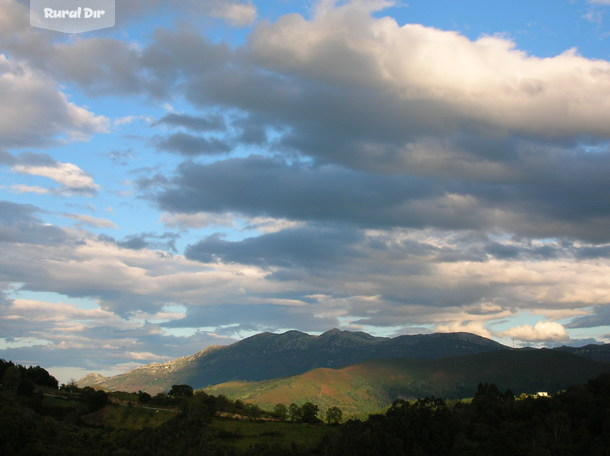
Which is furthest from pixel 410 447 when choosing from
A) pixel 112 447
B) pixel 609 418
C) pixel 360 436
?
pixel 112 447

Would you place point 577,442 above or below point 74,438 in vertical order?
below

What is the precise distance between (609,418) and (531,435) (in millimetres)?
28248

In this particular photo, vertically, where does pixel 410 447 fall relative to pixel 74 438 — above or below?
below

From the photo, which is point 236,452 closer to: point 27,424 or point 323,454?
point 323,454

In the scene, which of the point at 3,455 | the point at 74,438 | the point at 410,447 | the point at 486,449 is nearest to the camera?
the point at 3,455

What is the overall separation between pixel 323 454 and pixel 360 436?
1819 cm

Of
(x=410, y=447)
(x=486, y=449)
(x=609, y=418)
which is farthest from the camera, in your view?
(x=609, y=418)

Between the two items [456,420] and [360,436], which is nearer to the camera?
[360,436]

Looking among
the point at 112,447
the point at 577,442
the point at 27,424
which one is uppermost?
the point at 27,424

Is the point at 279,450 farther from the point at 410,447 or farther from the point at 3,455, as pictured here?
the point at 3,455

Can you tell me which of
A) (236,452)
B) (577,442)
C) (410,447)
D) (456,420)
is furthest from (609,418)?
(236,452)

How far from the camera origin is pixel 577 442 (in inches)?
7416

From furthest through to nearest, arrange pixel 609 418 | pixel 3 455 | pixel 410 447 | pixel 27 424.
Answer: pixel 609 418
pixel 410 447
pixel 27 424
pixel 3 455

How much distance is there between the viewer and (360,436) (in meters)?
182
